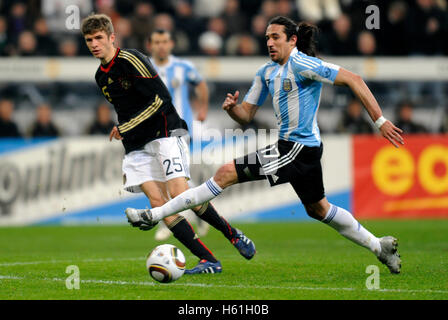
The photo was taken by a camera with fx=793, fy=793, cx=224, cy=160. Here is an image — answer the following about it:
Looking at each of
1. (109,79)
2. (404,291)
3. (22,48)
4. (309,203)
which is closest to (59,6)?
(22,48)

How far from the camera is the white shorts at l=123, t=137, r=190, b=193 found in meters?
7.27

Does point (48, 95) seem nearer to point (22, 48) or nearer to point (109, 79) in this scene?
point (22, 48)

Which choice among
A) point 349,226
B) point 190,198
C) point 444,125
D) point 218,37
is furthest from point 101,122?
point 349,226

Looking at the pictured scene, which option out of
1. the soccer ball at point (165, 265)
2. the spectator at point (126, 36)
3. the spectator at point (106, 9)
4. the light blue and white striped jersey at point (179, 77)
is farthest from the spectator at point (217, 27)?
the soccer ball at point (165, 265)

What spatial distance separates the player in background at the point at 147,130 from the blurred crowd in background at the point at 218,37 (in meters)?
7.49

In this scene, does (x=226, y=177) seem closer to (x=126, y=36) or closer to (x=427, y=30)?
(x=126, y=36)

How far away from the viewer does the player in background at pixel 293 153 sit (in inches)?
267

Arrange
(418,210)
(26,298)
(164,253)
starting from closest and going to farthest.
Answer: (26,298), (164,253), (418,210)

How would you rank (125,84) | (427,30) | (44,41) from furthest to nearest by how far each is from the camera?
(427,30)
(44,41)
(125,84)

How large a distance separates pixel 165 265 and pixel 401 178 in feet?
29.6

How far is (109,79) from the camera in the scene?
7238mm

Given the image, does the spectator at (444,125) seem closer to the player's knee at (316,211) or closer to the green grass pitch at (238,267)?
the green grass pitch at (238,267)

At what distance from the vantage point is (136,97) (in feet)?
23.9
